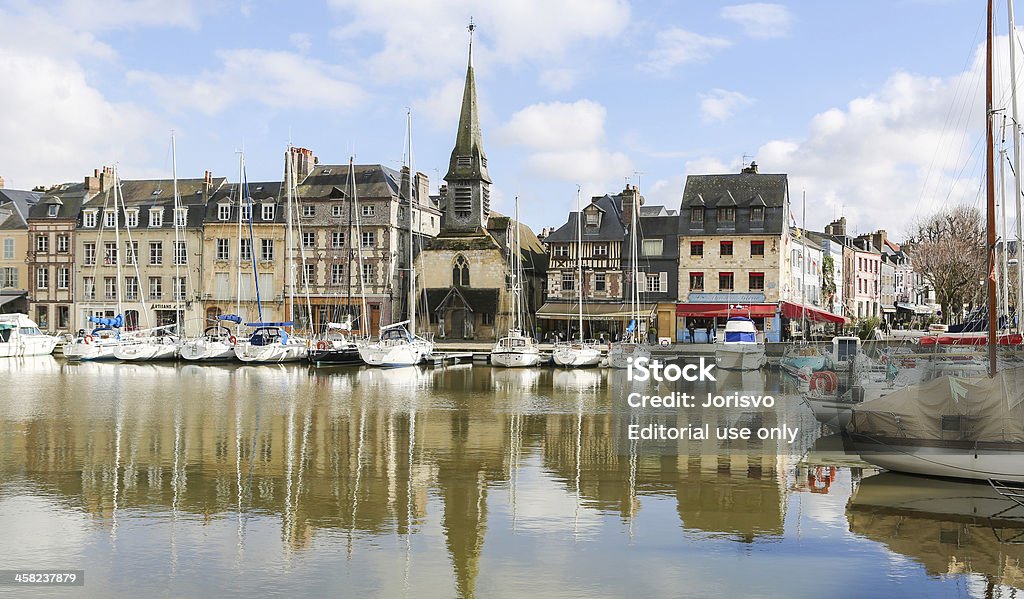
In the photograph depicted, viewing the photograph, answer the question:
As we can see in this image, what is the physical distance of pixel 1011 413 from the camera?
607 inches

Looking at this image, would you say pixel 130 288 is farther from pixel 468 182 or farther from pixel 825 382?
pixel 825 382

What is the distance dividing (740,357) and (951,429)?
2580 cm

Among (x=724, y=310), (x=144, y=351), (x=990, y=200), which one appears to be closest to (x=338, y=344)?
(x=144, y=351)

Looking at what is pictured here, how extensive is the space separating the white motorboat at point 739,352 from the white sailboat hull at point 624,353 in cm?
369

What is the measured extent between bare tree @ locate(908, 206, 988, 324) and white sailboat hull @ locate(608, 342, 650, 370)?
15587mm

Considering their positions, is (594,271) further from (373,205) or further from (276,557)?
(276,557)

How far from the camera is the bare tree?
47469 millimetres

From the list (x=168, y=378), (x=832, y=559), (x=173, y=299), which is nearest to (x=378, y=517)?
(x=832, y=559)

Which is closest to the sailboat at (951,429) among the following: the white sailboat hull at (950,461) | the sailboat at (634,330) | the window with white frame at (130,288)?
the white sailboat hull at (950,461)

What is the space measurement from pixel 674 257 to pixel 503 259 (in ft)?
32.6

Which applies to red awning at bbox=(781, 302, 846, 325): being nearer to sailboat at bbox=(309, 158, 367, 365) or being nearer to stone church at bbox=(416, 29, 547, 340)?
stone church at bbox=(416, 29, 547, 340)

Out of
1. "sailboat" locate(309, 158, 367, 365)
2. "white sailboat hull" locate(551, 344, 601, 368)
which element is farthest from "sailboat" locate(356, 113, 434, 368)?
"white sailboat hull" locate(551, 344, 601, 368)

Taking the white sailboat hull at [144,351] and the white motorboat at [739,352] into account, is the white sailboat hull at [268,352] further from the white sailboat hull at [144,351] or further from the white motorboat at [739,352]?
the white motorboat at [739,352]

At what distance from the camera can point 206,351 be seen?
48438mm
